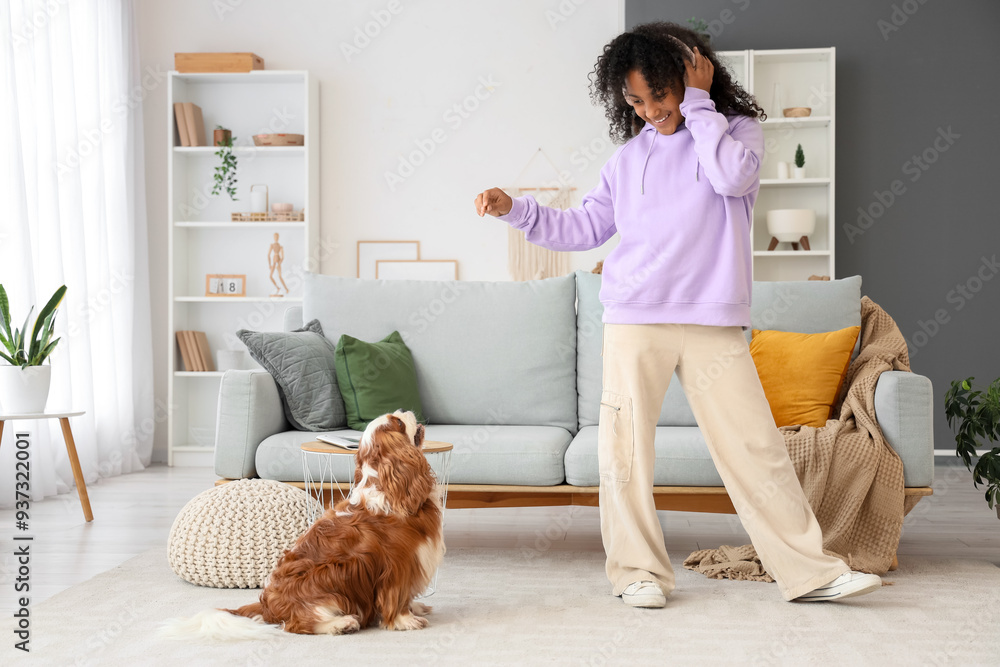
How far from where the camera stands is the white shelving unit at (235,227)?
16.2ft

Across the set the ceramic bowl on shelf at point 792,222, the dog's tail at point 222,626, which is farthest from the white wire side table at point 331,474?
the ceramic bowl on shelf at point 792,222

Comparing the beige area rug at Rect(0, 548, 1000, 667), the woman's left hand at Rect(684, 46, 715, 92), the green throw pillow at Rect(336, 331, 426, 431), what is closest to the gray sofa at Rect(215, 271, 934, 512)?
the green throw pillow at Rect(336, 331, 426, 431)

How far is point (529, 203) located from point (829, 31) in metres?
3.15

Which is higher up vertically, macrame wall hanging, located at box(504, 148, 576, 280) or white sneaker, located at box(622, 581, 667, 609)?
macrame wall hanging, located at box(504, 148, 576, 280)

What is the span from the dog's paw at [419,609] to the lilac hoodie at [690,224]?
2.70ft

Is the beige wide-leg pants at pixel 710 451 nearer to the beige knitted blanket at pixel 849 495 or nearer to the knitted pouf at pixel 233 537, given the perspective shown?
the beige knitted blanket at pixel 849 495

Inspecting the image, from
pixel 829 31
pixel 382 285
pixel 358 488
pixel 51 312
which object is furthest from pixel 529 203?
pixel 829 31

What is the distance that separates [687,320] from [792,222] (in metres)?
2.63

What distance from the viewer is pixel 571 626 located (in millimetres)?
2002

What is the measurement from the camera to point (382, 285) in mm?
3268

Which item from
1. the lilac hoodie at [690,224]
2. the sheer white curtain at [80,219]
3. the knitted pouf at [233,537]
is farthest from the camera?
the sheer white curtain at [80,219]

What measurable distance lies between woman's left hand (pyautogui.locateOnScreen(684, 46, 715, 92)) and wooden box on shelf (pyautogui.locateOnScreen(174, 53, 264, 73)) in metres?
3.31

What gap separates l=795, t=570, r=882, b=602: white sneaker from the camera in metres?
2.03

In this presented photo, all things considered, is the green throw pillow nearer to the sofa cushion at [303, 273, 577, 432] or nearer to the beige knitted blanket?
the sofa cushion at [303, 273, 577, 432]
